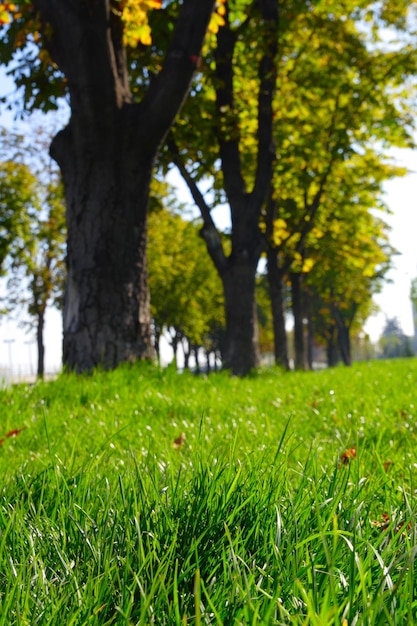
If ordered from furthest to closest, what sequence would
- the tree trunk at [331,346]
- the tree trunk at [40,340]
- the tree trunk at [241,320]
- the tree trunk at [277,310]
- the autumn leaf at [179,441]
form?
the tree trunk at [331,346], the tree trunk at [40,340], the tree trunk at [277,310], the tree trunk at [241,320], the autumn leaf at [179,441]

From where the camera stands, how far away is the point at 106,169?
752cm

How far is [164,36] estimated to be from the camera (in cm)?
1109

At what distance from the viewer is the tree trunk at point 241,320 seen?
40.5 feet

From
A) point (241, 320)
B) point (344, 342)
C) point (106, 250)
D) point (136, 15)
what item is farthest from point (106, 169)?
point (344, 342)

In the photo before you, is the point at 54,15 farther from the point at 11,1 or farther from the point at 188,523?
the point at 188,523

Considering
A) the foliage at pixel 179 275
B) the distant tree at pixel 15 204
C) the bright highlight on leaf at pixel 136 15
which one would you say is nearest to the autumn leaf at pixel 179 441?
the bright highlight on leaf at pixel 136 15

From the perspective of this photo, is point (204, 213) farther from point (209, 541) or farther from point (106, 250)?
point (209, 541)

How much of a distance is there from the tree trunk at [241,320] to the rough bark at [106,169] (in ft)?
16.6

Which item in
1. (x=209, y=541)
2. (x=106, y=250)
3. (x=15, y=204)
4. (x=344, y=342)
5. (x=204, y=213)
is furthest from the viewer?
(x=344, y=342)

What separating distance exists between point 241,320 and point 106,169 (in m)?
5.66

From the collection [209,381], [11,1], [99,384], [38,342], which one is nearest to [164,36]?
[11,1]

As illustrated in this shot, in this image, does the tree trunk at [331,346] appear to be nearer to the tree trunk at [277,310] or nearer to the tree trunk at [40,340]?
the tree trunk at [40,340]

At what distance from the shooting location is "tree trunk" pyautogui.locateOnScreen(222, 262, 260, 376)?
486 inches

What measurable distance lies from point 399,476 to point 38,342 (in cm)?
3370
